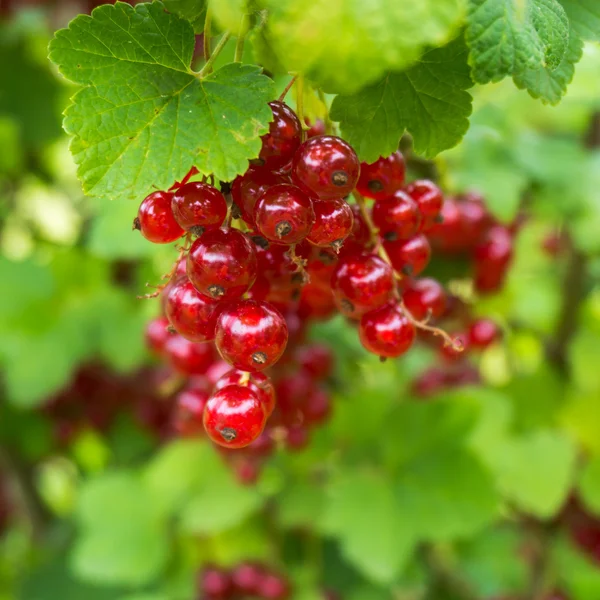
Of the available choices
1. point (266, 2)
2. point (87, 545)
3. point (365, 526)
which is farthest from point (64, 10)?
point (266, 2)

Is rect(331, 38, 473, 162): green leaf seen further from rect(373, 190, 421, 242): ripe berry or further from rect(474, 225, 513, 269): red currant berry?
rect(474, 225, 513, 269): red currant berry

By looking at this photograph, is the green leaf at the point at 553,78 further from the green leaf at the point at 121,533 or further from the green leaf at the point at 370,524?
the green leaf at the point at 121,533

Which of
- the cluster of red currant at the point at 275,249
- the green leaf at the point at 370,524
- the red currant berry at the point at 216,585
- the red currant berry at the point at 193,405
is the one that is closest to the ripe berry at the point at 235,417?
the cluster of red currant at the point at 275,249

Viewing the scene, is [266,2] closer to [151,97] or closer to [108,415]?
[151,97]

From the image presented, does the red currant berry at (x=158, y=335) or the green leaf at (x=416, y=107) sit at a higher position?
the green leaf at (x=416, y=107)

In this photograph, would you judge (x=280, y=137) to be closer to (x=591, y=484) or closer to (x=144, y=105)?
(x=144, y=105)

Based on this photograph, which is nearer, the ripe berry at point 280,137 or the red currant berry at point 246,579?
the ripe berry at point 280,137

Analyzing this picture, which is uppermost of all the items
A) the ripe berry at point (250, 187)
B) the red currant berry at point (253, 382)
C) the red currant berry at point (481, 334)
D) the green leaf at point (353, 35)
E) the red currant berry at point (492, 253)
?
the green leaf at point (353, 35)

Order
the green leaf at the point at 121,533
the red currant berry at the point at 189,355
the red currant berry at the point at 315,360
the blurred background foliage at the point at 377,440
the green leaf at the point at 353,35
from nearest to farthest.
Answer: the green leaf at the point at 353,35 → the red currant berry at the point at 189,355 → the red currant berry at the point at 315,360 → the blurred background foliage at the point at 377,440 → the green leaf at the point at 121,533
